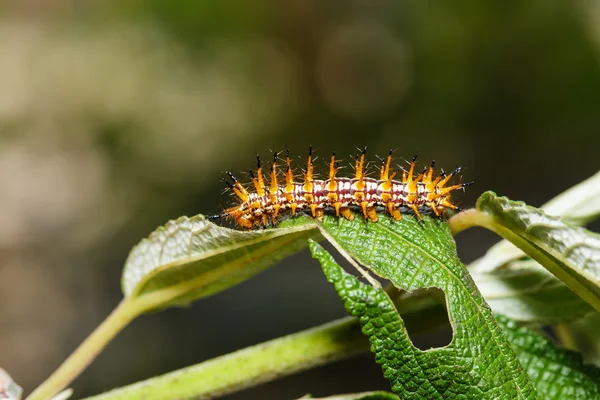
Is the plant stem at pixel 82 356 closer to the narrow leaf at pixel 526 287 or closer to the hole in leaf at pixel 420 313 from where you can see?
the hole in leaf at pixel 420 313

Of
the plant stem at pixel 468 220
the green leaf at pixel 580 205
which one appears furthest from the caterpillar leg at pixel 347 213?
the green leaf at pixel 580 205

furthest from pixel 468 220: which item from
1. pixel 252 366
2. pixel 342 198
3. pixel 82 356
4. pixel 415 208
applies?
pixel 82 356

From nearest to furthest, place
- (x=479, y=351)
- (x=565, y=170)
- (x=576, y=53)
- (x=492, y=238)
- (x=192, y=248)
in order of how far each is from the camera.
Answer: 1. (x=479, y=351)
2. (x=192, y=248)
3. (x=492, y=238)
4. (x=576, y=53)
5. (x=565, y=170)

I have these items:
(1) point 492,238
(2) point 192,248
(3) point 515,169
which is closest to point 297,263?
(1) point 492,238

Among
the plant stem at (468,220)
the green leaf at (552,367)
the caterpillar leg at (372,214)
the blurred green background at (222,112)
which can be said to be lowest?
the green leaf at (552,367)

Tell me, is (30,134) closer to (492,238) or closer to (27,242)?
(27,242)

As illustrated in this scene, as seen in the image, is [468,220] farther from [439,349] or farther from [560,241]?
[439,349]
